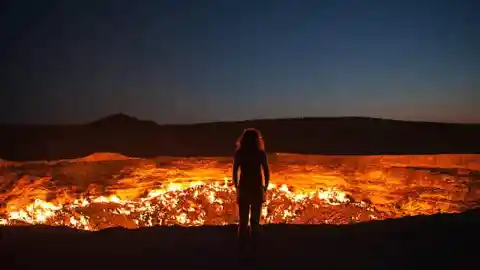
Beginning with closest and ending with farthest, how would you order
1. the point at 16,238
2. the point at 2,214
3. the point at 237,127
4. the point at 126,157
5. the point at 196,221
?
the point at 16,238, the point at 2,214, the point at 196,221, the point at 126,157, the point at 237,127

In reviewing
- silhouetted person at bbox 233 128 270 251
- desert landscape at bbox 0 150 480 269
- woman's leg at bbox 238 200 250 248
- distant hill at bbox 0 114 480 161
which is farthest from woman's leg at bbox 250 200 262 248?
distant hill at bbox 0 114 480 161

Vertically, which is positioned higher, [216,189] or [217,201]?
[216,189]

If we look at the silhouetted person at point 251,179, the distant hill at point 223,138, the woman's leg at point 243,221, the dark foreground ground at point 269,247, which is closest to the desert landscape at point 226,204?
the dark foreground ground at point 269,247

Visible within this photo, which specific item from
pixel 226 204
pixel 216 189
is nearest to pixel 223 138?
pixel 216 189

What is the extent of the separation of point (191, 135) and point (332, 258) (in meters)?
16.5

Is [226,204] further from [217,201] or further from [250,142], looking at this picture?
[250,142]

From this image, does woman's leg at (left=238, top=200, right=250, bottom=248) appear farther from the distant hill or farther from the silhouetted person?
the distant hill

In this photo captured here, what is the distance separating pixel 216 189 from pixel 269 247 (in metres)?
9.17

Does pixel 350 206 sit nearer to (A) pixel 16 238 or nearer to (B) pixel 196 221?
(B) pixel 196 221

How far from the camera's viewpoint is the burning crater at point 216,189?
Result: 48.3 ft

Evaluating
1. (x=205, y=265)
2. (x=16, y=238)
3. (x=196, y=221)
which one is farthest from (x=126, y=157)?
(x=205, y=265)

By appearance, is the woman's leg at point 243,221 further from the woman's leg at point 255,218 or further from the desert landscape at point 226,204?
the desert landscape at point 226,204

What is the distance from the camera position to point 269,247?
7.27 meters

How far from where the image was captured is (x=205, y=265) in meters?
6.44
